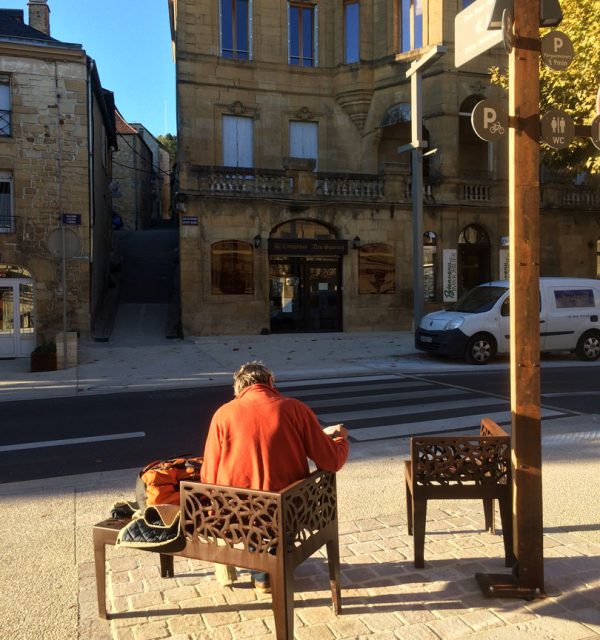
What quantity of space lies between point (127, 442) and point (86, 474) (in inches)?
49.2

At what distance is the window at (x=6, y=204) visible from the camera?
17.7 meters

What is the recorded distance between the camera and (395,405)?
9.21 metres

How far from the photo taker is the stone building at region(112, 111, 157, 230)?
128 feet

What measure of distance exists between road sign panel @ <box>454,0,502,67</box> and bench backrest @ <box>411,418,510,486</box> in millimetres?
2252

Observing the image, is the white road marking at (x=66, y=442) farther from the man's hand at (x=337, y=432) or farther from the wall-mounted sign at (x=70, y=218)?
the wall-mounted sign at (x=70, y=218)

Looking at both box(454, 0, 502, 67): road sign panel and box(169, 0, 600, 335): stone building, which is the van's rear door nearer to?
box(169, 0, 600, 335): stone building

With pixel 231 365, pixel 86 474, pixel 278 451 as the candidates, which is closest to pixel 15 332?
pixel 231 365

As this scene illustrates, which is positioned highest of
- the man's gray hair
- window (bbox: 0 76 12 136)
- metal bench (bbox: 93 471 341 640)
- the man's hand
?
window (bbox: 0 76 12 136)

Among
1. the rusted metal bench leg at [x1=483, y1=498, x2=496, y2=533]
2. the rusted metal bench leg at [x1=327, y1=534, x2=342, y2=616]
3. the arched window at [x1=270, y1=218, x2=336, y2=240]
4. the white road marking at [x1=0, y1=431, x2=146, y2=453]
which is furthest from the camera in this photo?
the arched window at [x1=270, y1=218, x2=336, y2=240]

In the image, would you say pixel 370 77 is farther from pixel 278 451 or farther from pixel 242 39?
pixel 278 451

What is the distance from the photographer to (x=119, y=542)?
3.18 meters

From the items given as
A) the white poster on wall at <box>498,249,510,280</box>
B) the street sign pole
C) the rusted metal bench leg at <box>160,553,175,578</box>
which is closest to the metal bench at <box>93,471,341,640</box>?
the rusted metal bench leg at <box>160,553,175,578</box>

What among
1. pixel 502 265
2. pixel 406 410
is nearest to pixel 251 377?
pixel 406 410

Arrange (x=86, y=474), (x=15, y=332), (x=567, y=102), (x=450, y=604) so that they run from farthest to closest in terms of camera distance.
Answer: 1. (x=15, y=332)
2. (x=567, y=102)
3. (x=86, y=474)
4. (x=450, y=604)
